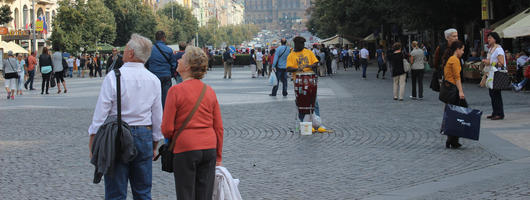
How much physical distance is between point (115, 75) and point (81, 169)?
385cm

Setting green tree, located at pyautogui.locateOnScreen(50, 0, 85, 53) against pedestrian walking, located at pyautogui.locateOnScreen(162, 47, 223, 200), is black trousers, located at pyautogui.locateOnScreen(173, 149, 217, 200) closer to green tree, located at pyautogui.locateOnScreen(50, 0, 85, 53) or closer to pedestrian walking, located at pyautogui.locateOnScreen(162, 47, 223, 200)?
pedestrian walking, located at pyautogui.locateOnScreen(162, 47, 223, 200)

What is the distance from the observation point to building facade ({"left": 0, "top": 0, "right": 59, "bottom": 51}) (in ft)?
177

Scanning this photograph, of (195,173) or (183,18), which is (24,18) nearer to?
(183,18)

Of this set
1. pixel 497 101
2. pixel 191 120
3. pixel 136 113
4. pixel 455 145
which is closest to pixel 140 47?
pixel 136 113

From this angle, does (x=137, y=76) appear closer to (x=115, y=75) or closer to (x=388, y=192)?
(x=115, y=75)

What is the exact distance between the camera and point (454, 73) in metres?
9.90

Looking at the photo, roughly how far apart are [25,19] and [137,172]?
59.9 m

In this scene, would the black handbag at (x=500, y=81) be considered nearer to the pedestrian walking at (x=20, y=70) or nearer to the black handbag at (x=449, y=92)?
the black handbag at (x=449, y=92)

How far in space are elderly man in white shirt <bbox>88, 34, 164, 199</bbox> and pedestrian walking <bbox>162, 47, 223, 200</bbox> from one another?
0.26 metres

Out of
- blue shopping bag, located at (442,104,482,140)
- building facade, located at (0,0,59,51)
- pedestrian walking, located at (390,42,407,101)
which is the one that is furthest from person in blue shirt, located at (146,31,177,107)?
building facade, located at (0,0,59,51)

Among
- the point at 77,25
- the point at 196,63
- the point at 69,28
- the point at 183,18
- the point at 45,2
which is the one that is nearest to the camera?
the point at 196,63

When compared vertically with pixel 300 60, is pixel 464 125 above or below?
below

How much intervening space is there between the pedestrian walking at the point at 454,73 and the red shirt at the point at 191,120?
567cm

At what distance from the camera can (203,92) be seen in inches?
188
